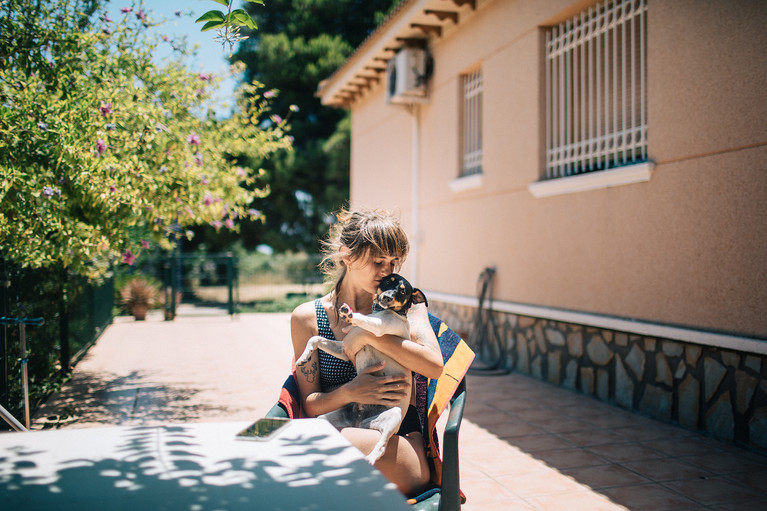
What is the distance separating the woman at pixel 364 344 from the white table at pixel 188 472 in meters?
0.28

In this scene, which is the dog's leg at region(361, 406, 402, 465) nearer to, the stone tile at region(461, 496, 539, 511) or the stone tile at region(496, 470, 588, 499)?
the stone tile at region(461, 496, 539, 511)

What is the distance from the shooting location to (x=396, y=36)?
945cm

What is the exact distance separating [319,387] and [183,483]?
0.97 metres

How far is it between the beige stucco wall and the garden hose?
0.17 m

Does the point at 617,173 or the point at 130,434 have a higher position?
the point at 617,173

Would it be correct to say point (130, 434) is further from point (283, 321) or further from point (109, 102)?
point (283, 321)

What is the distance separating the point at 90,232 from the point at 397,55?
247 inches

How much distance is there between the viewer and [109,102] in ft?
15.3

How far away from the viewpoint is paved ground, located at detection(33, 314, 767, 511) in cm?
354

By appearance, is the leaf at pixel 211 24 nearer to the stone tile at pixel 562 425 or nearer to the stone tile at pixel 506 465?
the stone tile at pixel 506 465

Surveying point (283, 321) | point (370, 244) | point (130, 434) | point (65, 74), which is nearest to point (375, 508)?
point (130, 434)

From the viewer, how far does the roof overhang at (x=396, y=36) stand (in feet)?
27.5

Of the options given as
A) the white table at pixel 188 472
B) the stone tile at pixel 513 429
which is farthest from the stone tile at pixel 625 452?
the white table at pixel 188 472

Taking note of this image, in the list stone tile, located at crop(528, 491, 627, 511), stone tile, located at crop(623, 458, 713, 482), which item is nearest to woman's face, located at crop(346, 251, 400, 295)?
stone tile, located at crop(528, 491, 627, 511)
